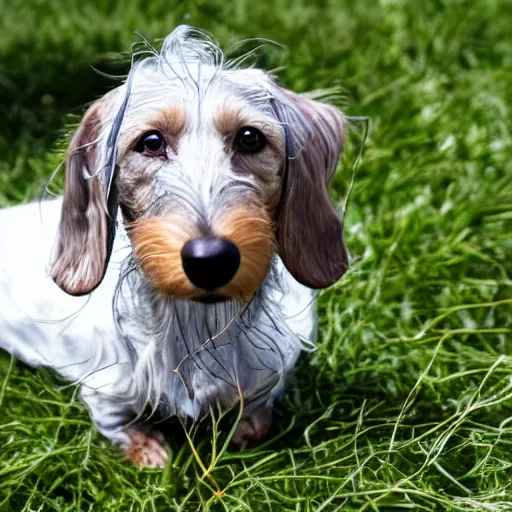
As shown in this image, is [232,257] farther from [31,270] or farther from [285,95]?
[31,270]

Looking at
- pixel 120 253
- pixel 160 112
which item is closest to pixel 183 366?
pixel 120 253

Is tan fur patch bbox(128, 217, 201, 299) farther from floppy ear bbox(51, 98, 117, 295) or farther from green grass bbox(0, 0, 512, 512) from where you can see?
green grass bbox(0, 0, 512, 512)

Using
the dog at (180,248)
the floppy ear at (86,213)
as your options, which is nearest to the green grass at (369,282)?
the dog at (180,248)

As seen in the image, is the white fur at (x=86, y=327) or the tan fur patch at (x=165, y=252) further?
the white fur at (x=86, y=327)

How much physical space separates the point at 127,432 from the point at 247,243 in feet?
3.16

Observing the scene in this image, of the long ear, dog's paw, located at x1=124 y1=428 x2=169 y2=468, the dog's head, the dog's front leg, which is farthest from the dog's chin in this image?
dog's paw, located at x1=124 y1=428 x2=169 y2=468

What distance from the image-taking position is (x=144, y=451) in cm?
274

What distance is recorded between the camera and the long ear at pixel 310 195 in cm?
230

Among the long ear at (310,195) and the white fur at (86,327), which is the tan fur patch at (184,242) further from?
the white fur at (86,327)

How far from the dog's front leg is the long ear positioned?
68 cm

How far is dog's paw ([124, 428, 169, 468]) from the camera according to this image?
2732 mm

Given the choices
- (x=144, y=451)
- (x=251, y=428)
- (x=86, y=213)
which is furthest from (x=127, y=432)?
(x=86, y=213)

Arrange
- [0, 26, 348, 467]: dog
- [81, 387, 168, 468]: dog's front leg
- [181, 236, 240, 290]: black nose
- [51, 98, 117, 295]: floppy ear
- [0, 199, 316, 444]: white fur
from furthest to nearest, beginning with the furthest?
[81, 387, 168, 468]: dog's front leg → [0, 199, 316, 444]: white fur → [51, 98, 117, 295]: floppy ear → [0, 26, 348, 467]: dog → [181, 236, 240, 290]: black nose

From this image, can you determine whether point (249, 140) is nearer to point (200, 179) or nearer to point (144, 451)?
point (200, 179)
